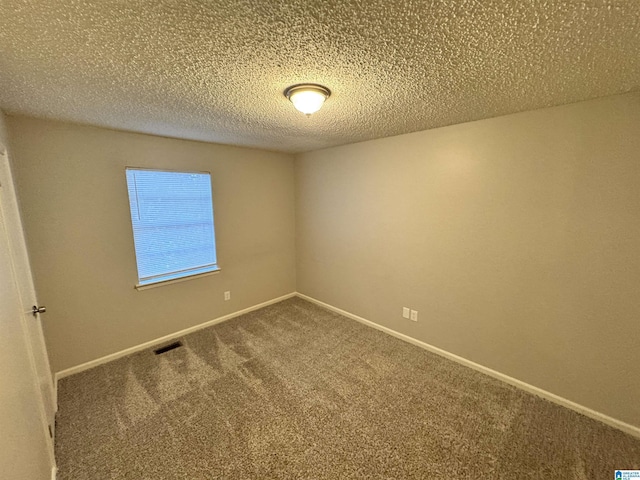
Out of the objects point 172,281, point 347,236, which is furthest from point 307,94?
point 172,281

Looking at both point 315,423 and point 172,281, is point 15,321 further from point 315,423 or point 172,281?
point 315,423

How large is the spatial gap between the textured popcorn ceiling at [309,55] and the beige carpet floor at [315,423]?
225 centimetres

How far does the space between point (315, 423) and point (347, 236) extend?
6.89 feet

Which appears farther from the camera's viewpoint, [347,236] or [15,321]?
[347,236]

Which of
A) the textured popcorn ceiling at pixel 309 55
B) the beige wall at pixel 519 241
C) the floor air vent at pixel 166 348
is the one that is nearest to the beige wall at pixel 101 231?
the floor air vent at pixel 166 348

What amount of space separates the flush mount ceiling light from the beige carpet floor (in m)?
2.19

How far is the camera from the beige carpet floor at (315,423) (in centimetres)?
155

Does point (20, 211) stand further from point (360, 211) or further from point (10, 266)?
point (360, 211)

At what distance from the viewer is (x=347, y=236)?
3.39 metres

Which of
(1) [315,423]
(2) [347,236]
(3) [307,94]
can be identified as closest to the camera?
(3) [307,94]

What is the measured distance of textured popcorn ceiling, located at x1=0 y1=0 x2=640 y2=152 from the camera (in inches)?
36.1

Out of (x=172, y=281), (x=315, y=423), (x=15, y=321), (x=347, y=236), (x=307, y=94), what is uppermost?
(x=307, y=94)

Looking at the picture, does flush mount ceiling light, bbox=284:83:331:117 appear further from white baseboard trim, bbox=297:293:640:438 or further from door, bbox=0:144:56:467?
white baseboard trim, bbox=297:293:640:438

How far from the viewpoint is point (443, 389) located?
7.19 feet
